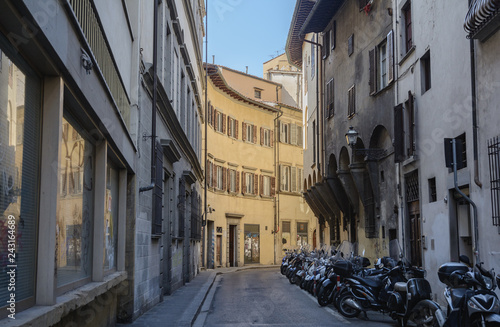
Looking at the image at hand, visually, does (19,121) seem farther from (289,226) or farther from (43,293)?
(289,226)

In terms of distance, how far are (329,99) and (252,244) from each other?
18696mm

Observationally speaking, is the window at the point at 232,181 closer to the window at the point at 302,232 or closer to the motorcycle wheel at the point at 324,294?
the window at the point at 302,232

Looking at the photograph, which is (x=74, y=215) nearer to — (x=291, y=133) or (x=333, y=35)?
(x=333, y=35)

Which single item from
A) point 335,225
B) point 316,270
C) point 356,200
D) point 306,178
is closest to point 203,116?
point 306,178

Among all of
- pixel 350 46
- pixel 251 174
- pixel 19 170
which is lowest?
pixel 19 170

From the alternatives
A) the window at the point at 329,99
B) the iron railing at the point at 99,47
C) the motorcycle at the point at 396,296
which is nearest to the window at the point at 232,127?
the window at the point at 329,99

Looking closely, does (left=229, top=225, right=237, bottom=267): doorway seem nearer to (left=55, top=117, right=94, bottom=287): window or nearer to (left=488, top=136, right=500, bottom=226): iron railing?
(left=488, top=136, right=500, bottom=226): iron railing

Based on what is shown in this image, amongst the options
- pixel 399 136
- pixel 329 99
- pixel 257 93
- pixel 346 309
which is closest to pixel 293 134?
pixel 257 93

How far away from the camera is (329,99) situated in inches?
1041

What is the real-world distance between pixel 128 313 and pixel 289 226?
35939 mm

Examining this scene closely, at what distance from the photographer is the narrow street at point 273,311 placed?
12.0 meters

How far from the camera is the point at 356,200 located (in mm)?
23656

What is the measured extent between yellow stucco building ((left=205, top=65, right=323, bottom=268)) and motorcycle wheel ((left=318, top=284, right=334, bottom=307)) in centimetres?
2255

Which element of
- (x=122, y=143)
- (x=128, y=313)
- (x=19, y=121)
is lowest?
(x=128, y=313)
